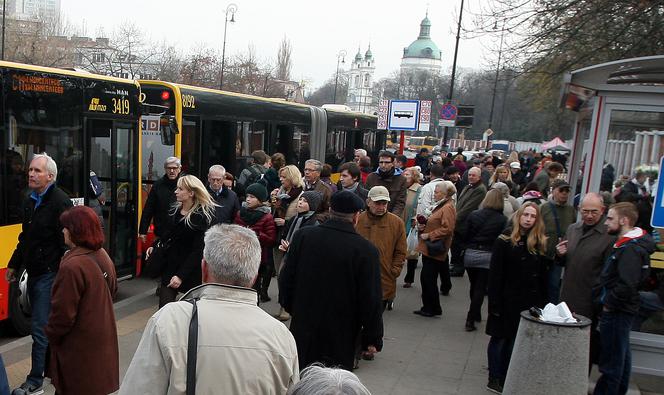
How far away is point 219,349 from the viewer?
2.60 metres

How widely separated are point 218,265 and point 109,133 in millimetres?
6484

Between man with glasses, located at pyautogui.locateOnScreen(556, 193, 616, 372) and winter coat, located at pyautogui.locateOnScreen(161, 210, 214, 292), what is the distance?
3.23m

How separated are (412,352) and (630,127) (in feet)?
10.7

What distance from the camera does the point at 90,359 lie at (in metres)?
4.51

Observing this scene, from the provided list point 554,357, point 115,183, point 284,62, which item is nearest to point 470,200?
point 554,357

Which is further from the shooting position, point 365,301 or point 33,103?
point 33,103

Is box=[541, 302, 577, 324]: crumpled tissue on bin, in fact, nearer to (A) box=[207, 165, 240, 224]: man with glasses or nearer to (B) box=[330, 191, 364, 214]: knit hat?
(B) box=[330, 191, 364, 214]: knit hat

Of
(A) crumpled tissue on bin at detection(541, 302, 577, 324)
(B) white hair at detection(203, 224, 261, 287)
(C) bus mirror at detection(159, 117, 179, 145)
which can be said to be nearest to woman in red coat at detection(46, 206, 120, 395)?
(B) white hair at detection(203, 224, 261, 287)

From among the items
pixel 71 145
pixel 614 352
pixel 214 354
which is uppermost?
pixel 71 145

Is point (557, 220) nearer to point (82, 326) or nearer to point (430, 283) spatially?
point (430, 283)

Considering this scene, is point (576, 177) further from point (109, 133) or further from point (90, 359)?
point (90, 359)

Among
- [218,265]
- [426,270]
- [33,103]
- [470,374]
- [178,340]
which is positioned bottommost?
[470,374]

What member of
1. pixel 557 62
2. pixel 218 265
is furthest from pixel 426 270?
pixel 557 62

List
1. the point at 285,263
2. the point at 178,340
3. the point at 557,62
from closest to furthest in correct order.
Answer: the point at 178,340 → the point at 285,263 → the point at 557,62
